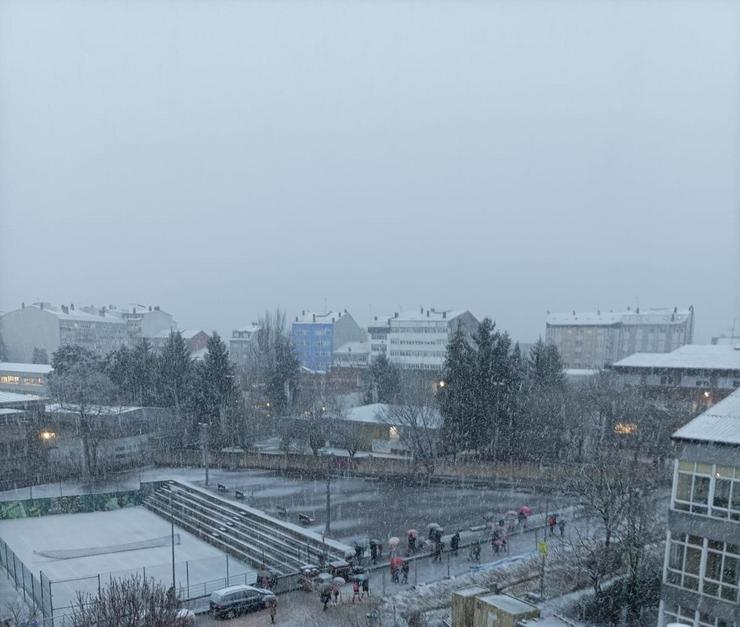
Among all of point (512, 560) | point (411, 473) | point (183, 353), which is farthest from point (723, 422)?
point (183, 353)

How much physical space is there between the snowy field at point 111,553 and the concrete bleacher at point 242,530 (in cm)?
41

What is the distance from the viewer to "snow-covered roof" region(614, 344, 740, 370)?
1067 inches

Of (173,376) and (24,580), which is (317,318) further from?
(24,580)

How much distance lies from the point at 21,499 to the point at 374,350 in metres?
42.7

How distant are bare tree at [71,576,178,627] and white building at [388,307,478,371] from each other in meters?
47.5

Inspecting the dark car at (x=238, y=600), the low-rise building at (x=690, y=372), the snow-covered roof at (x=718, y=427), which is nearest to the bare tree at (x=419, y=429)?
the low-rise building at (x=690, y=372)

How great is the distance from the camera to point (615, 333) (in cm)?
6228

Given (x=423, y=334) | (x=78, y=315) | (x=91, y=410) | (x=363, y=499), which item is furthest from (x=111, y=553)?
(x=78, y=315)

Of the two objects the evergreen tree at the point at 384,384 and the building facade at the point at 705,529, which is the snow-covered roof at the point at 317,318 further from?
the building facade at the point at 705,529

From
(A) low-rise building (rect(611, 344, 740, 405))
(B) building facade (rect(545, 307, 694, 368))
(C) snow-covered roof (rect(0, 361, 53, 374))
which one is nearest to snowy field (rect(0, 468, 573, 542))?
(A) low-rise building (rect(611, 344, 740, 405))

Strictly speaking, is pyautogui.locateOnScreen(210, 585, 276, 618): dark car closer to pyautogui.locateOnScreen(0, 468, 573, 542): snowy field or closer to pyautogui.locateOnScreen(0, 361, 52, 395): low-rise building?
pyautogui.locateOnScreen(0, 468, 573, 542): snowy field

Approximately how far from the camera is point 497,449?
90.0ft

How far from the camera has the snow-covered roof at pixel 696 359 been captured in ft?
88.9

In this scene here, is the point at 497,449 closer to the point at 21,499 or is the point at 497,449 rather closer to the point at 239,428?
the point at 239,428
